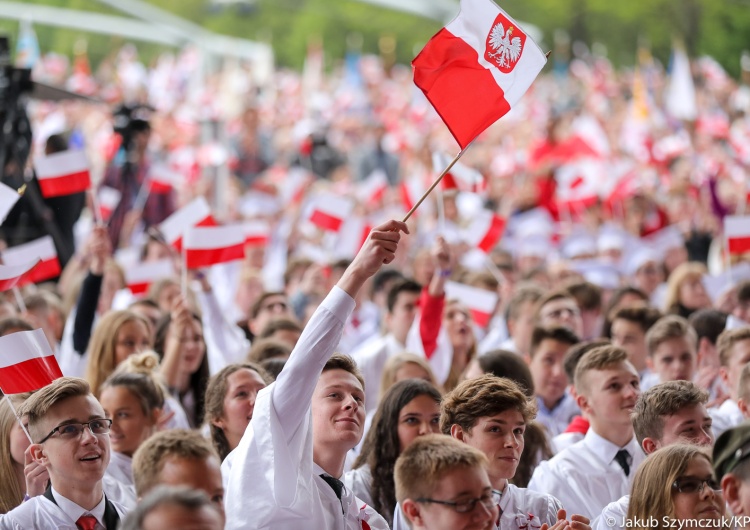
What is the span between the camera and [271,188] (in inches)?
704

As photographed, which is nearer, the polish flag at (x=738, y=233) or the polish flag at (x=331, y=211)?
the polish flag at (x=738, y=233)

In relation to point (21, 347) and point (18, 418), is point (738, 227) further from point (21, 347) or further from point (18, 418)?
point (18, 418)

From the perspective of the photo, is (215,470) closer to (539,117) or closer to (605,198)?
(605,198)

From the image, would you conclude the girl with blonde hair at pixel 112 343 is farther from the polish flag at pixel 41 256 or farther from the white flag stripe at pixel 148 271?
the white flag stripe at pixel 148 271

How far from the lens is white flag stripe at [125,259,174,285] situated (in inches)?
405

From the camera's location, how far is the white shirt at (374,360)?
834 centimetres

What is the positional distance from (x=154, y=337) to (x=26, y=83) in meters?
3.48

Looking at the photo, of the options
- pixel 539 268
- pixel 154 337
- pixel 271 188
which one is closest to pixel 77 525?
pixel 154 337

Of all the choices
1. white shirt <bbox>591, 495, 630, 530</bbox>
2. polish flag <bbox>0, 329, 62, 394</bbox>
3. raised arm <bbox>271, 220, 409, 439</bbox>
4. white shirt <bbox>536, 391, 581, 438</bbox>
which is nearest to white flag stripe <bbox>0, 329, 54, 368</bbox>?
polish flag <bbox>0, 329, 62, 394</bbox>

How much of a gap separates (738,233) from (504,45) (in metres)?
5.40

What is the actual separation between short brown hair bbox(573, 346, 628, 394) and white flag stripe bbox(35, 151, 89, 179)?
4927mm

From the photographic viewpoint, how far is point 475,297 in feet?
33.9

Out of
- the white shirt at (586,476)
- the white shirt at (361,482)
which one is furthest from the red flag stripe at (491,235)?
the white shirt at (361,482)

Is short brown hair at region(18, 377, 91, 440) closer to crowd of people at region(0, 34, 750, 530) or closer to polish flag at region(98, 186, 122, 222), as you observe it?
crowd of people at region(0, 34, 750, 530)
